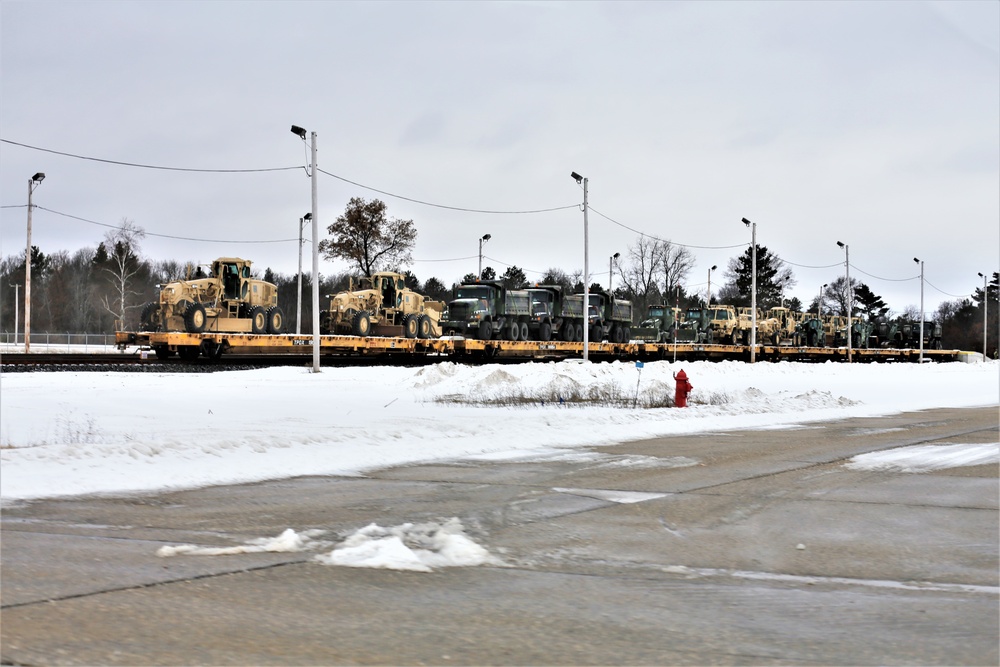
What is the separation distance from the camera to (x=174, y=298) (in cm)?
3691

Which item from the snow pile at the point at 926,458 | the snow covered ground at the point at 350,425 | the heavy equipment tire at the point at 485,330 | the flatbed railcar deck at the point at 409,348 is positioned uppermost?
the heavy equipment tire at the point at 485,330

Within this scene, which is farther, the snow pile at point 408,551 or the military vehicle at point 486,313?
the military vehicle at point 486,313

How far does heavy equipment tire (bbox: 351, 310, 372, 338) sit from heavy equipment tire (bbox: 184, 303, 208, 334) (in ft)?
25.0

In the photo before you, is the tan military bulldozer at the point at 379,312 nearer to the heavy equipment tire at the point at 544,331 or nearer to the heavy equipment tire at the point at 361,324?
the heavy equipment tire at the point at 361,324

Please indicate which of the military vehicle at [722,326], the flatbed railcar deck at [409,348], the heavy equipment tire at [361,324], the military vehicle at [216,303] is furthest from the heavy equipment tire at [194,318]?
the military vehicle at [722,326]

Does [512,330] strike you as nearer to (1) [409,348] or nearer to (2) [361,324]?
(1) [409,348]

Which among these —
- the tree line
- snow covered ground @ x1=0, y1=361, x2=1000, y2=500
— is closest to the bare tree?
the tree line

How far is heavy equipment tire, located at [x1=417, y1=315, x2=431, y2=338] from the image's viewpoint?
44.0 metres

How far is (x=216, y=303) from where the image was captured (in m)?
37.8

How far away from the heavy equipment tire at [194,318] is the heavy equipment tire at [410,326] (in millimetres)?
9795

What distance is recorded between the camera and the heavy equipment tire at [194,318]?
35.5 m

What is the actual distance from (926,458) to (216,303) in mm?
29762

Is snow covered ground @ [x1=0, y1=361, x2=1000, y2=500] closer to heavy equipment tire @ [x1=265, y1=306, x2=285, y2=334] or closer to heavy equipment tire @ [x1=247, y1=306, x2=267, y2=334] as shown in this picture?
heavy equipment tire @ [x1=247, y1=306, x2=267, y2=334]

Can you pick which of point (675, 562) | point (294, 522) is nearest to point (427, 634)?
point (675, 562)
